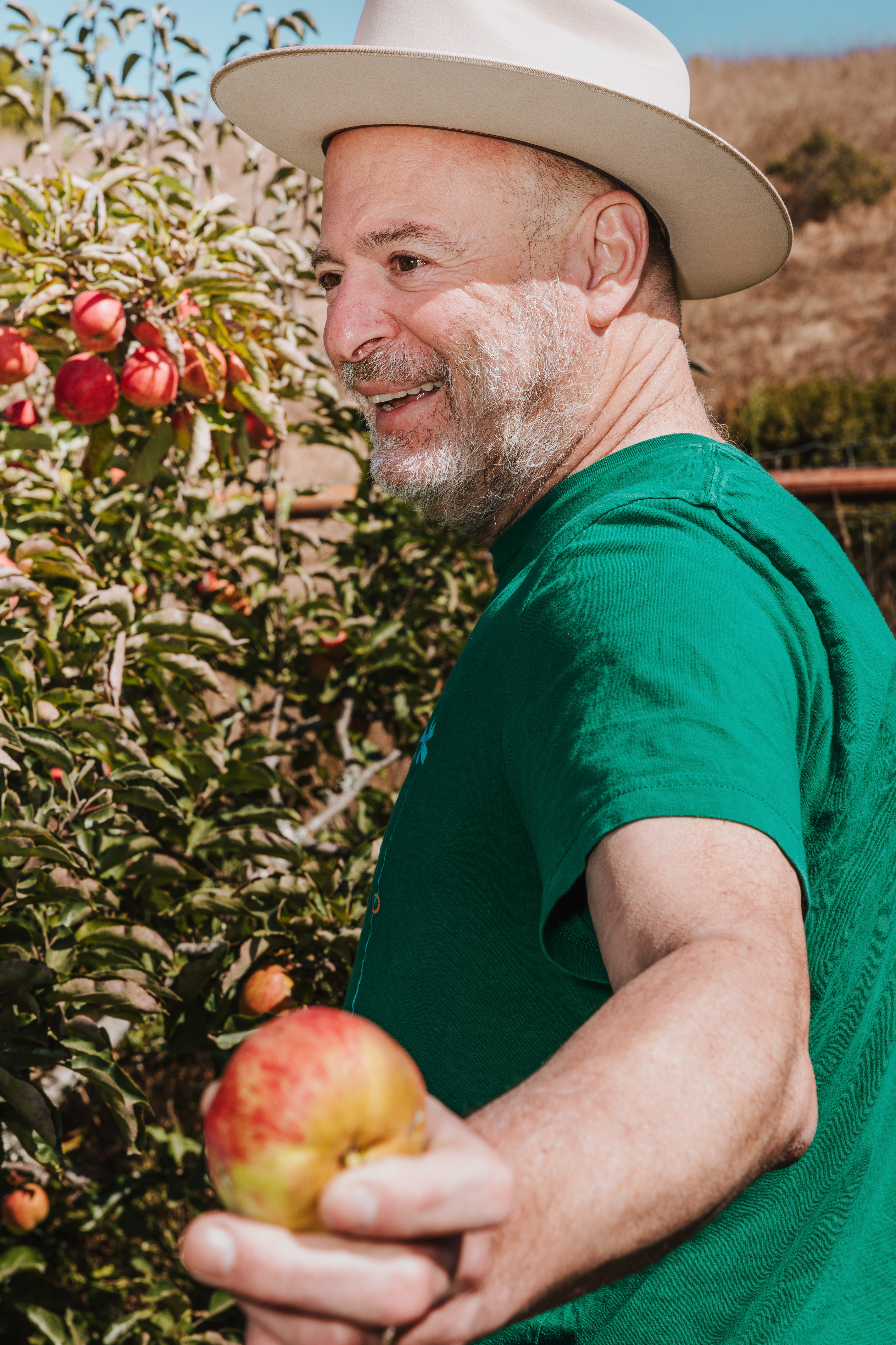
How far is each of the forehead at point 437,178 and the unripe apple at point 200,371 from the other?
0.76 metres

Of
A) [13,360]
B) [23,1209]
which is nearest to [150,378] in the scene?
[13,360]

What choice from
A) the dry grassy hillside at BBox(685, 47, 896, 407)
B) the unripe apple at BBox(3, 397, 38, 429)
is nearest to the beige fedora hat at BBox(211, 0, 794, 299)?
the unripe apple at BBox(3, 397, 38, 429)

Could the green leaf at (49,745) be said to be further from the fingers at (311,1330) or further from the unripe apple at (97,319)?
the fingers at (311,1330)

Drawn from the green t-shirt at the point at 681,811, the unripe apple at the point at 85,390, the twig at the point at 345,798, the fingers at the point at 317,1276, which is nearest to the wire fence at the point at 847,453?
the twig at the point at 345,798

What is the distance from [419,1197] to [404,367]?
1062mm

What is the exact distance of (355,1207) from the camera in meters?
0.43

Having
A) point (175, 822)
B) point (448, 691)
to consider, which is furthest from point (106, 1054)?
point (448, 691)

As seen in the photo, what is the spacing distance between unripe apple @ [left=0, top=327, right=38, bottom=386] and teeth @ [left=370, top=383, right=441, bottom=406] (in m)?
0.92

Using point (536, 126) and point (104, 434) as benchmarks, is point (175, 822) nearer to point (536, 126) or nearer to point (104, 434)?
point (104, 434)

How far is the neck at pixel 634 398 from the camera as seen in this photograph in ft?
3.96

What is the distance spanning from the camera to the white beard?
123cm

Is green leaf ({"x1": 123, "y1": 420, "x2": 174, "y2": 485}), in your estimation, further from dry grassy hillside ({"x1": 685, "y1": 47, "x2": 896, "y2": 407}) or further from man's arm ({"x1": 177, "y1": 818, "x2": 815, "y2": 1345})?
dry grassy hillside ({"x1": 685, "y1": 47, "x2": 896, "y2": 407})

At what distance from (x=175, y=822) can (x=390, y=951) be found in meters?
0.94

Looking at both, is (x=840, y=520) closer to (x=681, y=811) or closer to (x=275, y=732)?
(x=275, y=732)
